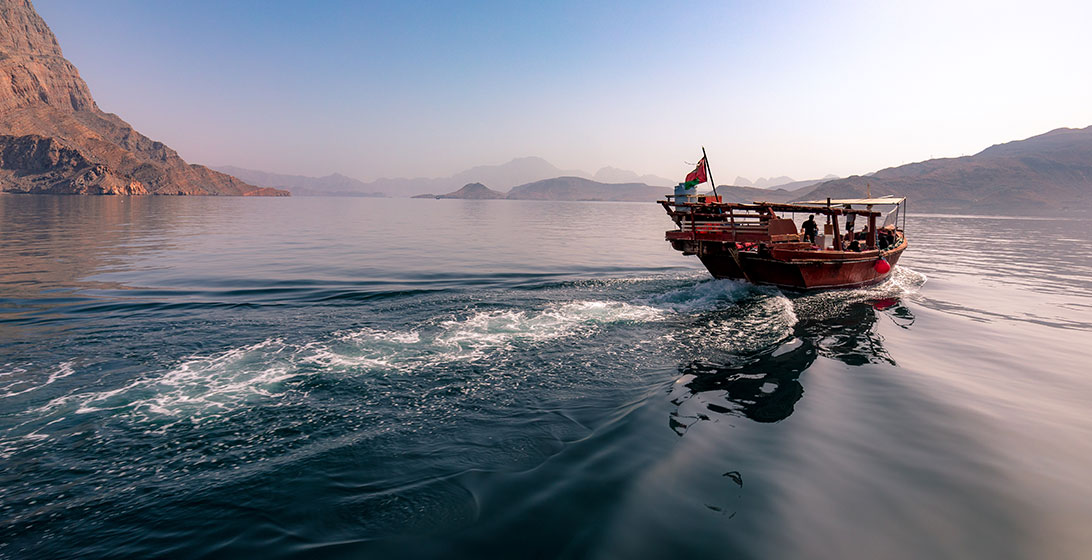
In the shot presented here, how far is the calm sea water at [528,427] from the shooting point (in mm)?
5492

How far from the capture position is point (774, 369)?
1166cm

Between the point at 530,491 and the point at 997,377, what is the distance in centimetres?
1323

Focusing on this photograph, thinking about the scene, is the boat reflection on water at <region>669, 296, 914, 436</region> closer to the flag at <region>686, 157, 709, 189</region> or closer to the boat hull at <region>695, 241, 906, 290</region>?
the boat hull at <region>695, 241, 906, 290</region>

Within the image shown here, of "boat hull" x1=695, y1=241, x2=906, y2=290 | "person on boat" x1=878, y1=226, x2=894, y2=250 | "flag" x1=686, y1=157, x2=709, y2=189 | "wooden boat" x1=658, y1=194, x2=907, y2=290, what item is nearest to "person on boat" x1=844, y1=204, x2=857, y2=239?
"person on boat" x1=878, y1=226, x2=894, y2=250

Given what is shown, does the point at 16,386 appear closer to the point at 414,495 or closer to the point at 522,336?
the point at 414,495

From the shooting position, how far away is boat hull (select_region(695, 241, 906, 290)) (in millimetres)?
20875

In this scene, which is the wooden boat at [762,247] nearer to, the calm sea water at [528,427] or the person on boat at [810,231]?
the person on boat at [810,231]

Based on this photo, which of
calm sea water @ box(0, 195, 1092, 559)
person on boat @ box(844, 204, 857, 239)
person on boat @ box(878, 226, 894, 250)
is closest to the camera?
calm sea water @ box(0, 195, 1092, 559)

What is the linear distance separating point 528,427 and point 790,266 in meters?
17.7

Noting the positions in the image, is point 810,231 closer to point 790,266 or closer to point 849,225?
point 849,225

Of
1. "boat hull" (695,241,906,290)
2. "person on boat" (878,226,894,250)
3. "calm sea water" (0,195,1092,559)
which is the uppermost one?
"person on boat" (878,226,894,250)

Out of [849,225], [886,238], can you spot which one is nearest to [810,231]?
[849,225]

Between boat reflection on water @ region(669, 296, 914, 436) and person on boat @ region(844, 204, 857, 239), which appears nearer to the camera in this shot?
boat reflection on water @ region(669, 296, 914, 436)

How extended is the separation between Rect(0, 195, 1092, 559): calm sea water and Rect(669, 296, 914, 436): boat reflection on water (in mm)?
90
